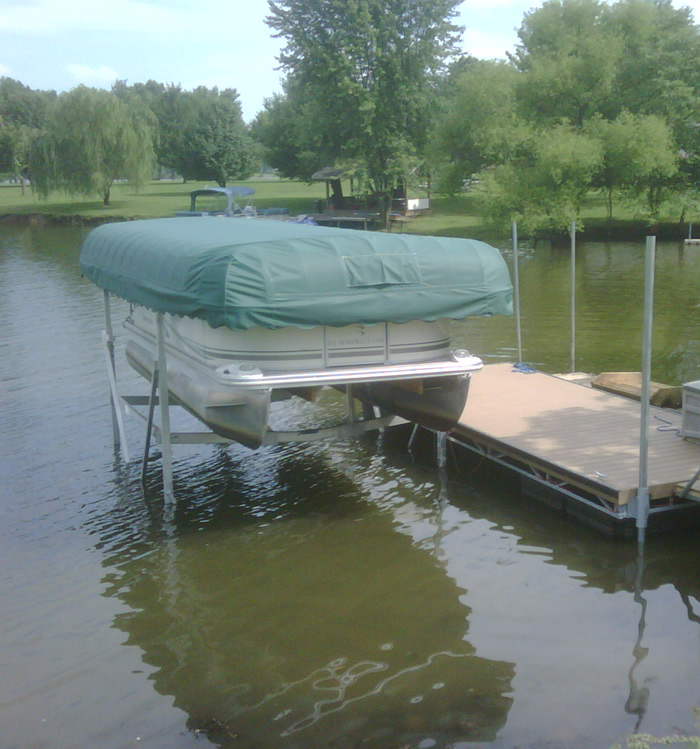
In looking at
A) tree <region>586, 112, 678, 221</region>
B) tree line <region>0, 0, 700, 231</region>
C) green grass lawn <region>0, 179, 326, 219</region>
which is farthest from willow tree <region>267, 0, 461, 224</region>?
tree <region>586, 112, 678, 221</region>

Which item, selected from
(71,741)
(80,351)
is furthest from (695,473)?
(80,351)

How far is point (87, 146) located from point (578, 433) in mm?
45581

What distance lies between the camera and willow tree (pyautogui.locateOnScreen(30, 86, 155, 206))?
165 ft

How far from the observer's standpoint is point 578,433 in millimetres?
10570

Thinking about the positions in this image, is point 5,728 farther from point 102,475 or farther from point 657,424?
point 657,424

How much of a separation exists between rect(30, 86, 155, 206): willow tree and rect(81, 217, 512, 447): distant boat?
4371 centimetres

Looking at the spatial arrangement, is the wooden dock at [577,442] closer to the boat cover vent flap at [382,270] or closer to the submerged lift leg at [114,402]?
the boat cover vent flap at [382,270]

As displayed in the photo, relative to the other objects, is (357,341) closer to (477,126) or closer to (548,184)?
(548,184)

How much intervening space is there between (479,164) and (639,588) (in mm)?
34162

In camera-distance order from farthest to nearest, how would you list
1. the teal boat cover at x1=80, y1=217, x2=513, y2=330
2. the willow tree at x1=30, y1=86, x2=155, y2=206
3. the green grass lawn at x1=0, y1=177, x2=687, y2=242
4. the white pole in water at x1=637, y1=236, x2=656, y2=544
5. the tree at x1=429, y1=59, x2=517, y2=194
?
the willow tree at x1=30, y1=86, x2=155, y2=206 → the green grass lawn at x1=0, y1=177, x2=687, y2=242 → the tree at x1=429, y1=59, x2=517, y2=194 → the teal boat cover at x1=80, y1=217, x2=513, y2=330 → the white pole in water at x1=637, y1=236, x2=656, y2=544

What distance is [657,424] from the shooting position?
35.3 feet

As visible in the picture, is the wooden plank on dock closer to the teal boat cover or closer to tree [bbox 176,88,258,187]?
the teal boat cover

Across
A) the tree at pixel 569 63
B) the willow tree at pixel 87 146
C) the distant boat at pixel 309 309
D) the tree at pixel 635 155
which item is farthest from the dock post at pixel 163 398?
the willow tree at pixel 87 146

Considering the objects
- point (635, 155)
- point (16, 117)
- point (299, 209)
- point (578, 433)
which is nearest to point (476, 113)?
point (635, 155)
